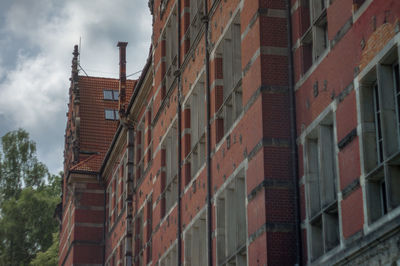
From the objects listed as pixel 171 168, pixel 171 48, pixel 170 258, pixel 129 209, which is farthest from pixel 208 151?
pixel 129 209

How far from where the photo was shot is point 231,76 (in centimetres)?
2306

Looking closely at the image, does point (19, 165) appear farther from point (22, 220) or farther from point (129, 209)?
point (129, 209)

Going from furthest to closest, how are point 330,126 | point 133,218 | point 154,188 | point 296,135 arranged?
point 133,218, point 154,188, point 296,135, point 330,126

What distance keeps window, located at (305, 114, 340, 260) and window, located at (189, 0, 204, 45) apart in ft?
32.3

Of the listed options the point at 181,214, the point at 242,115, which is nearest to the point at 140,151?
the point at 181,214

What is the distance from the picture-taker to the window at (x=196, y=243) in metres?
24.5

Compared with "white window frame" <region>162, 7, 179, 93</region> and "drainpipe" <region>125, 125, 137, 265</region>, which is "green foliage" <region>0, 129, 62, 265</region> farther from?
"white window frame" <region>162, 7, 179, 93</region>

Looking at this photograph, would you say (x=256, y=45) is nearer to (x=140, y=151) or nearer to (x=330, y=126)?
(x=330, y=126)

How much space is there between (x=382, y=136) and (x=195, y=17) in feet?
45.9

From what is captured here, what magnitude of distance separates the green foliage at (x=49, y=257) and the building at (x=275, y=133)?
78.8ft

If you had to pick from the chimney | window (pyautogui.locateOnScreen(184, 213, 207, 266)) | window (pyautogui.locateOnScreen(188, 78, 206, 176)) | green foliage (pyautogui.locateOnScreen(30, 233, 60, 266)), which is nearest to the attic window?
the chimney

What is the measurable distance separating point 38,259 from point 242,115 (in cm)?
3972

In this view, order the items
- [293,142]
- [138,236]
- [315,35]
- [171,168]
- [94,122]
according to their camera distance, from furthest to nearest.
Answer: [94,122]
[138,236]
[171,168]
[293,142]
[315,35]

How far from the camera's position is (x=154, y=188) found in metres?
31.6
